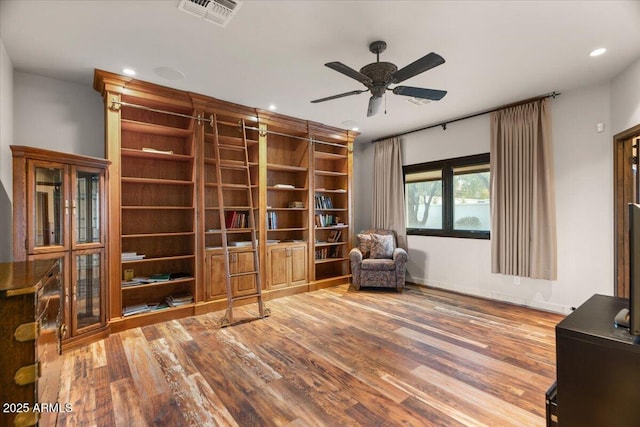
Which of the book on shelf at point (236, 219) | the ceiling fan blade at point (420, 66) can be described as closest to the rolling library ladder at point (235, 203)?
the book on shelf at point (236, 219)

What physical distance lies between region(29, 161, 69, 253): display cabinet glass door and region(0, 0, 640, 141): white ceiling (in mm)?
1085

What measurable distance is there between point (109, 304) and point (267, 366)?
1895mm

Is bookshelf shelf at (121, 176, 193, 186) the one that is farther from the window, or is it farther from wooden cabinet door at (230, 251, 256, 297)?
the window

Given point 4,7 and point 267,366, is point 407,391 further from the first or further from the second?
point 4,7

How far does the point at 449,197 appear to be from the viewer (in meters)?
4.83

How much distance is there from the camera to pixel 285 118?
4.57m

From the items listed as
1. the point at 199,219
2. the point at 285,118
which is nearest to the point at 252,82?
the point at 285,118

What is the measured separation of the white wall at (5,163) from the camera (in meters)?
2.48

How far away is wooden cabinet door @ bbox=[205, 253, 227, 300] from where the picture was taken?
151 inches

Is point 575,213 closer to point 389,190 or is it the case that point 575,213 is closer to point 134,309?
point 389,190

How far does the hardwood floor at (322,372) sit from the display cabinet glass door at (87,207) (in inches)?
40.4

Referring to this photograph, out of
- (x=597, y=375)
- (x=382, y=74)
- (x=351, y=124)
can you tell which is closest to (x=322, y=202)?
(x=351, y=124)

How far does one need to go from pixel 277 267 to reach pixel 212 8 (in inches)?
130

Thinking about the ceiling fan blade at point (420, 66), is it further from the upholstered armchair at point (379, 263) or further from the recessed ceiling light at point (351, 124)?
the upholstered armchair at point (379, 263)
